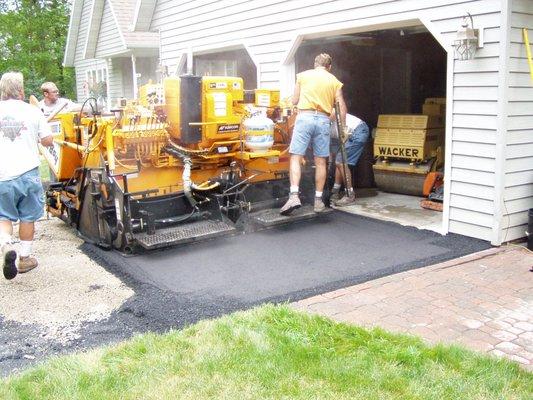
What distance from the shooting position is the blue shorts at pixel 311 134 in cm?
662

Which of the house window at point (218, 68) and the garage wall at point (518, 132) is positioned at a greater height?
the house window at point (218, 68)

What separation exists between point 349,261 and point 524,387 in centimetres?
242

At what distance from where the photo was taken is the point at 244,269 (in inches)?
201

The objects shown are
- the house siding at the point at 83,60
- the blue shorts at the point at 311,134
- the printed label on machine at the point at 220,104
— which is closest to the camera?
the printed label on machine at the point at 220,104

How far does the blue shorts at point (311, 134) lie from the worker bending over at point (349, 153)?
684 millimetres

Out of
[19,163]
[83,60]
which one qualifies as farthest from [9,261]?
[83,60]

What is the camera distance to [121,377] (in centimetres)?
308

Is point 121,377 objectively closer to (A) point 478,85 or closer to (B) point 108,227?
(B) point 108,227

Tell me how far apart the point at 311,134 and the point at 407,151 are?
1986 millimetres

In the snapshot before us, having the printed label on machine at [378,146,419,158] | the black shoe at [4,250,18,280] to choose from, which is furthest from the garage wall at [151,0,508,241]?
the black shoe at [4,250,18,280]

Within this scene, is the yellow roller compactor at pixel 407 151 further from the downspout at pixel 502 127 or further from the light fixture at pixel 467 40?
the light fixture at pixel 467 40

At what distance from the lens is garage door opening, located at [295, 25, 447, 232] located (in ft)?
25.7

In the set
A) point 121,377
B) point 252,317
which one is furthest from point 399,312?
point 121,377

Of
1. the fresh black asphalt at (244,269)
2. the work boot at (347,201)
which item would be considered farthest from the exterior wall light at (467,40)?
the work boot at (347,201)
